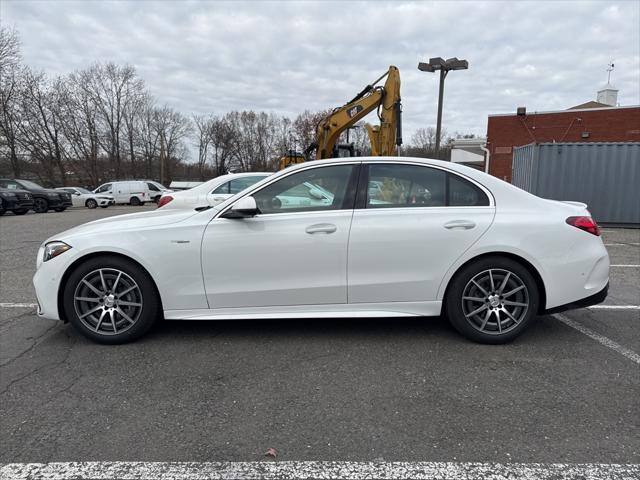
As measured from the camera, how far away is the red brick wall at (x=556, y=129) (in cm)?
2398

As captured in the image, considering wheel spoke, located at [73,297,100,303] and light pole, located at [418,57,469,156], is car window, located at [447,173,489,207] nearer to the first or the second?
wheel spoke, located at [73,297,100,303]

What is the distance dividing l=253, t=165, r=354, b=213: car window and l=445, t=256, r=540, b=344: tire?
4.18ft

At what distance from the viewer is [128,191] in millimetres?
28188

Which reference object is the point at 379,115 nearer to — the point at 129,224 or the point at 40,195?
the point at 129,224

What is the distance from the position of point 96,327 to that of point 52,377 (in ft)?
1.90

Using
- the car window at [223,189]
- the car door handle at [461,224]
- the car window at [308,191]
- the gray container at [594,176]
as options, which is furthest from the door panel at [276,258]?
the gray container at [594,176]

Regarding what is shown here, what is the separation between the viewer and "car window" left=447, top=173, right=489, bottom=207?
145 inches

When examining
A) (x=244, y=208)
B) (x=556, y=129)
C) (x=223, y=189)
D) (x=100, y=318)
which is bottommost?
(x=100, y=318)

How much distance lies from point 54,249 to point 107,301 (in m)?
0.63

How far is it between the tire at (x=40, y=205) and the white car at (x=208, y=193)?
54.1 feet

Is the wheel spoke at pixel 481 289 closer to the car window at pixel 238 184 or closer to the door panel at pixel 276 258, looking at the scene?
the door panel at pixel 276 258

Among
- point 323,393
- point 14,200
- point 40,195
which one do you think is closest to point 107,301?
point 323,393

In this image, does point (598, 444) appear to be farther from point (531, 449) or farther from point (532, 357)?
point (532, 357)

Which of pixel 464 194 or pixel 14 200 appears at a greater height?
pixel 464 194
